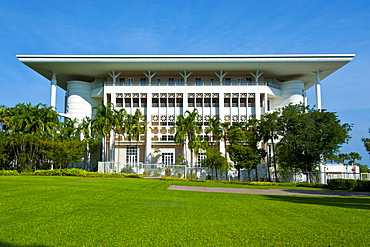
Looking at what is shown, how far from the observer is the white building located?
160 ft

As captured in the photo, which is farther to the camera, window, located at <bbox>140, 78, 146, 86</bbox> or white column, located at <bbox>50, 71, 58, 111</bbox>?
window, located at <bbox>140, 78, 146, 86</bbox>

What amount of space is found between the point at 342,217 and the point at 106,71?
46801 mm

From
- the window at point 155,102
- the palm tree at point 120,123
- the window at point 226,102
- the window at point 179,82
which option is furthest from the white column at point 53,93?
the window at point 226,102

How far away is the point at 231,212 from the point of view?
11570mm

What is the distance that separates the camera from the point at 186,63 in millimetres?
49281

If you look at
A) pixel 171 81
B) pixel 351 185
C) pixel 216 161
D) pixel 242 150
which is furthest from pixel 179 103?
pixel 351 185

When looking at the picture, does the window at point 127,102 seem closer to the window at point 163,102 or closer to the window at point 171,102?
the window at point 163,102

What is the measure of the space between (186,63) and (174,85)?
193 inches

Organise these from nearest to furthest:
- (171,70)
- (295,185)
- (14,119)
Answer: (295,185)
(14,119)
(171,70)

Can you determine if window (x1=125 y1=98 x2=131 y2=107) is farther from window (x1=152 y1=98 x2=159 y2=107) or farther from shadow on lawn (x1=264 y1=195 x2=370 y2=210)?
shadow on lawn (x1=264 y1=195 x2=370 y2=210)

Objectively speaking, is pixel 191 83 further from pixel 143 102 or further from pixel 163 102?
pixel 143 102

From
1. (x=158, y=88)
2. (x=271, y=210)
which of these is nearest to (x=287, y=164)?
(x=158, y=88)

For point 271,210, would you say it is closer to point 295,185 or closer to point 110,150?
point 295,185

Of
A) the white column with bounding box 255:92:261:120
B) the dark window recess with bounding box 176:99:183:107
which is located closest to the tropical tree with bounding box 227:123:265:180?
the white column with bounding box 255:92:261:120
